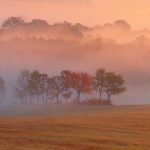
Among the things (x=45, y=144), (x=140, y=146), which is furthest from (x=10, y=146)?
(x=140, y=146)

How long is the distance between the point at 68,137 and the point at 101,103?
105 m

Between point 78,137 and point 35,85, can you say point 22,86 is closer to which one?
point 35,85

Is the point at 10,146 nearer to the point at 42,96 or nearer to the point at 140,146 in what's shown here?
the point at 140,146

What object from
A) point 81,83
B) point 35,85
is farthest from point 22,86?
point 81,83

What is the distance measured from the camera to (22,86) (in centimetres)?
19650

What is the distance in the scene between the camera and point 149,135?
64125mm

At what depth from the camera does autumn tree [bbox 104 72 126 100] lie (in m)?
164


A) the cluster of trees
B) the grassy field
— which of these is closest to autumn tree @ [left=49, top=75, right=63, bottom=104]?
the cluster of trees

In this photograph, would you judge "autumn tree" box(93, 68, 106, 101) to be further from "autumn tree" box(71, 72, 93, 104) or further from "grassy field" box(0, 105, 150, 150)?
"grassy field" box(0, 105, 150, 150)

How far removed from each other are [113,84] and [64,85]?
72.9 feet

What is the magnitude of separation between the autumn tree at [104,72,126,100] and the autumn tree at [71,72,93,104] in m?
6.98

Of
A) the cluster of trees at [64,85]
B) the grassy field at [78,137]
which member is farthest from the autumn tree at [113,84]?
the grassy field at [78,137]

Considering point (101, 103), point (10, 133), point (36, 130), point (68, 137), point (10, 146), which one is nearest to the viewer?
point (10, 146)

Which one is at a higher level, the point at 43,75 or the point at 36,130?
the point at 43,75
